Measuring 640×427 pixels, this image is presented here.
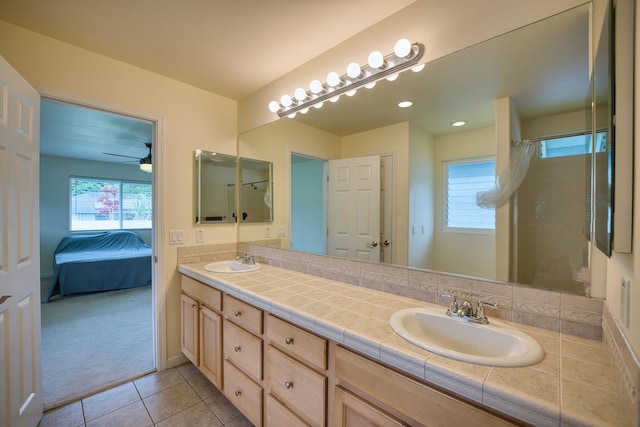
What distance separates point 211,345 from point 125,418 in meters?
0.62

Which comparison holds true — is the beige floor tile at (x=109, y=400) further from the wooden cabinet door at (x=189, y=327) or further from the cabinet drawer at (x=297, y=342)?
the cabinet drawer at (x=297, y=342)

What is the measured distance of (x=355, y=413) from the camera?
1.00 meters

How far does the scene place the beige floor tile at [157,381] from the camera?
1.96 metres

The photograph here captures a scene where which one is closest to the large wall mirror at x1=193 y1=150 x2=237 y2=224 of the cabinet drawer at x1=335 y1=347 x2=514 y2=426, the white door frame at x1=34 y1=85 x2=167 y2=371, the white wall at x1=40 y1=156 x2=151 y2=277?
the white door frame at x1=34 y1=85 x2=167 y2=371

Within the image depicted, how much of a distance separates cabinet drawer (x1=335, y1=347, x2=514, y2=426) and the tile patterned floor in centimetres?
111

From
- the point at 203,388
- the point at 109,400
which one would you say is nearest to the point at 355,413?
the point at 203,388

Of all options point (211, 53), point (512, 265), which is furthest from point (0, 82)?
point (512, 265)

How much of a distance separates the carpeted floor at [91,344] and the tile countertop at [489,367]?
1.63 m

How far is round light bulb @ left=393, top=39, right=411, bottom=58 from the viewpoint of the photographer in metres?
1.35

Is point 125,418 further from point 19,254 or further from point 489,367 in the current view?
point 489,367

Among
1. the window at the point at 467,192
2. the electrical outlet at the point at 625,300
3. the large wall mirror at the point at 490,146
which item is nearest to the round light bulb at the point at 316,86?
the large wall mirror at the point at 490,146

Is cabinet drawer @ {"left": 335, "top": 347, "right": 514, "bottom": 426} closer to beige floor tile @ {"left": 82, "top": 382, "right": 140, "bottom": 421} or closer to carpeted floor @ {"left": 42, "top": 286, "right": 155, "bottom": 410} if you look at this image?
beige floor tile @ {"left": 82, "top": 382, "right": 140, "bottom": 421}

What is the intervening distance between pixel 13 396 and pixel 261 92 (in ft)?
8.03

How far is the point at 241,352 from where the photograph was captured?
1552 mm
